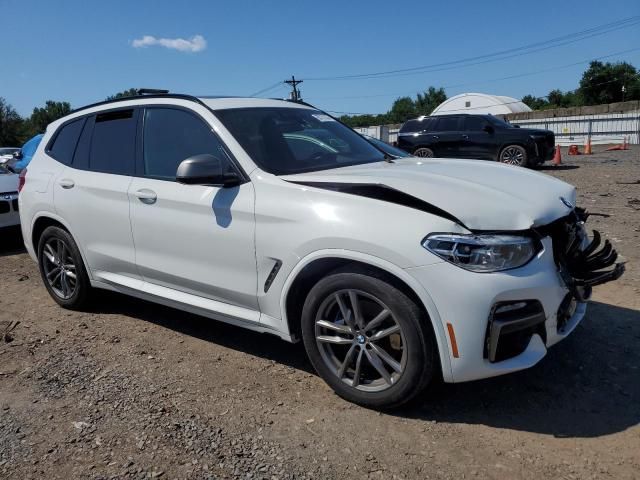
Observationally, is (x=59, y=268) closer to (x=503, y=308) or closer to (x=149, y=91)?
(x=149, y=91)

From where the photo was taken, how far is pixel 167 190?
385cm

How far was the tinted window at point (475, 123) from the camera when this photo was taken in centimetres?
1652

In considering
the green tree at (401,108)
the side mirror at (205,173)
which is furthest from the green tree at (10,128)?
the side mirror at (205,173)

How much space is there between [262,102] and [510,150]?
13.2m

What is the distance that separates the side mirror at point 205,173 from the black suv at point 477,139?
13.8 metres

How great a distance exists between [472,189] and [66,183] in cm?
337

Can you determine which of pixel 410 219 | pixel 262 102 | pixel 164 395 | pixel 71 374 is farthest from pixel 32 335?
pixel 410 219

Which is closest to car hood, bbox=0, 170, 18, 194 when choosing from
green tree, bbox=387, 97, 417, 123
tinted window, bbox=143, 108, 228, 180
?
tinted window, bbox=143, 108, 228, 180

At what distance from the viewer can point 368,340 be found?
3084 mm

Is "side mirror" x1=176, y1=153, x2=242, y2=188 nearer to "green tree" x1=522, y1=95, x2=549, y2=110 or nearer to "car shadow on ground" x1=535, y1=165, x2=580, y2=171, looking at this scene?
"car shadow on ground" x1=535, y1=165, x2=580, y2=171

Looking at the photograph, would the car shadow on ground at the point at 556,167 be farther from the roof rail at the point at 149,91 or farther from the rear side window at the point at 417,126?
the roof rail at the point at 149,91

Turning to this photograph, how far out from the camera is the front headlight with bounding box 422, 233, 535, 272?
2.75 m

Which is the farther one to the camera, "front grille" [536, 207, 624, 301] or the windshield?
the windshield

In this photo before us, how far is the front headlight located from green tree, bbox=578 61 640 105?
68.3 m
